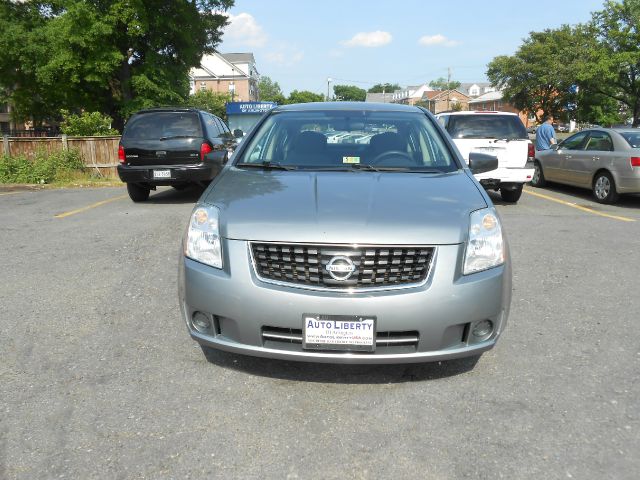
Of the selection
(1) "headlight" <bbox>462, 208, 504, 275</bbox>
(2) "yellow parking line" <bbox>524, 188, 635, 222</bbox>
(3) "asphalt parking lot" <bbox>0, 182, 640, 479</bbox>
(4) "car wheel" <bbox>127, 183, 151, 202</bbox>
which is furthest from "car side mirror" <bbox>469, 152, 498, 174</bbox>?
(4) "car wheel" <bbox>127, 183, 151, 202</bbox>

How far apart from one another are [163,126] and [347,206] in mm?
8008

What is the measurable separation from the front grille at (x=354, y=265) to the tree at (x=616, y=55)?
39.3 m

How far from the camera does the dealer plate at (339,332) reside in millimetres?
2660

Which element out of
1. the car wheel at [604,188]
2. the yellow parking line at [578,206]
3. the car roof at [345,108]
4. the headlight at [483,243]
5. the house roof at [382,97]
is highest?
the car roof at [345,108]

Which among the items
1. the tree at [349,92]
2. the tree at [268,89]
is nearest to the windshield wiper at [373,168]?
the tree at [268,89]

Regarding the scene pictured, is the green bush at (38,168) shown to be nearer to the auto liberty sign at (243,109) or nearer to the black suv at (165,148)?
the black suv at (165,148)

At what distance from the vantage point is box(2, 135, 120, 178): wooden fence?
1491 centimetres

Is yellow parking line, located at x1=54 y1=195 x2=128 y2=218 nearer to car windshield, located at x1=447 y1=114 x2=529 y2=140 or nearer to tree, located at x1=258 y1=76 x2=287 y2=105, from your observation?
car windshield, located at x1=447 y1=114 x2=529 y2=140

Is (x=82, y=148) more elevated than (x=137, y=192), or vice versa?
(x=82, y=148)

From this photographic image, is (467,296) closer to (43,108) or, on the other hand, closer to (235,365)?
(235,365)

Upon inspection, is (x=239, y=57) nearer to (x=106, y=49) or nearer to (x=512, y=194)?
(x=106, y=49)

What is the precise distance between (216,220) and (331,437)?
128cm

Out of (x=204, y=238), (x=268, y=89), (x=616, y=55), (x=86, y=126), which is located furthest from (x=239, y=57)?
(x=204, y=238)

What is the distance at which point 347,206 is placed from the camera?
2.97m
